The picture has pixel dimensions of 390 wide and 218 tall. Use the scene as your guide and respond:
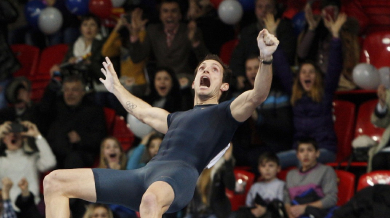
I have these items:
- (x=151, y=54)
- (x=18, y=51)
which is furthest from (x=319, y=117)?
(x=18, y=51)

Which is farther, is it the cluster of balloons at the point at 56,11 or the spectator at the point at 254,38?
the cluster of balloons at the point at 56,11

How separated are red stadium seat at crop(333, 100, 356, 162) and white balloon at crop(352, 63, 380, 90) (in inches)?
13.5

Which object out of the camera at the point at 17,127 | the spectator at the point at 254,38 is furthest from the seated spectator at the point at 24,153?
the spectator at the point at 254,38

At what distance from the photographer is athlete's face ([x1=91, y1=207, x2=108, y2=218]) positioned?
6836 mm

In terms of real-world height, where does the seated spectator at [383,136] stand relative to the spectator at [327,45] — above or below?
below

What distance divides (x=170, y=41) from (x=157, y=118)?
301 cm

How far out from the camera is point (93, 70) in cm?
856

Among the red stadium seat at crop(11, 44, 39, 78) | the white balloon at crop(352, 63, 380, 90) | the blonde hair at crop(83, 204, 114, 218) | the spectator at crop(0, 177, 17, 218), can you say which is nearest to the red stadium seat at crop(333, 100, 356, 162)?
the white balloon at crop(352, 63, 380, 90)

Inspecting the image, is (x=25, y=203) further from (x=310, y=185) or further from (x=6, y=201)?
(x=310, y=185)

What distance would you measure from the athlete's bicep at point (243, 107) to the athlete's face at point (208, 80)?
12.2 inches

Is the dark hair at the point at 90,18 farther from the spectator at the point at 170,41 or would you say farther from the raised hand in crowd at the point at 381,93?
the raised hand in crowd at the point at 381,93

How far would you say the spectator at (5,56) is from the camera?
8678mm

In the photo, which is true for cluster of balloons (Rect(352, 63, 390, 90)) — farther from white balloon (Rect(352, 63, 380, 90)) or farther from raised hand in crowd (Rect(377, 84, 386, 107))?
raised hand in crowd (Rect(377, 84, 386, 107))

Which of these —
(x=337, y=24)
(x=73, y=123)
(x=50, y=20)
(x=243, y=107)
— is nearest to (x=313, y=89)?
(x=337, y=24)
